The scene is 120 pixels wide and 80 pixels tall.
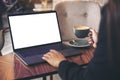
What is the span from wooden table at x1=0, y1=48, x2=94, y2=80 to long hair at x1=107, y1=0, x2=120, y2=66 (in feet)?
1.23

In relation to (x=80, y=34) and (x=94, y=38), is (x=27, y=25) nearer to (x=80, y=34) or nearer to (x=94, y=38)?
(x=80, y=34)

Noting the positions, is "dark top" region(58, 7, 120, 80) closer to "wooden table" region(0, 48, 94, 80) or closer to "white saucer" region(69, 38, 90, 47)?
"wooden table" region(0, 48, 94, 80)

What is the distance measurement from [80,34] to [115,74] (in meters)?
0.61

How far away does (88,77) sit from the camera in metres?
0.89

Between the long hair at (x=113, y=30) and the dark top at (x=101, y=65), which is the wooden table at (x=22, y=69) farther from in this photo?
the long hair at (x=113, y=30)

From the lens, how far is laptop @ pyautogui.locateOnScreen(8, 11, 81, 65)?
132cm

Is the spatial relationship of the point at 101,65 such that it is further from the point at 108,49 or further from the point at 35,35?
the point at 35,35

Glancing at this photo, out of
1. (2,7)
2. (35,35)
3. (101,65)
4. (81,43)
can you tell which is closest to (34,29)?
(35,35)

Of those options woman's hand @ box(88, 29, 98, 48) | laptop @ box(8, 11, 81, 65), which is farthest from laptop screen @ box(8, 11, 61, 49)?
woman's hand @ box(88, 29, 98, 48)

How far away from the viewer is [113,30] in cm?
79

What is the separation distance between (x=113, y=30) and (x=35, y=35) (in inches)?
27.5

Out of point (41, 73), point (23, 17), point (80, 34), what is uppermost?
point (23, 17)

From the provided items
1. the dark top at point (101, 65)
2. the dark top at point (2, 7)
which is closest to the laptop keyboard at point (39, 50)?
the dark top at point (101, 65)

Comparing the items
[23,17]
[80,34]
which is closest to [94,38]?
[80,34]
